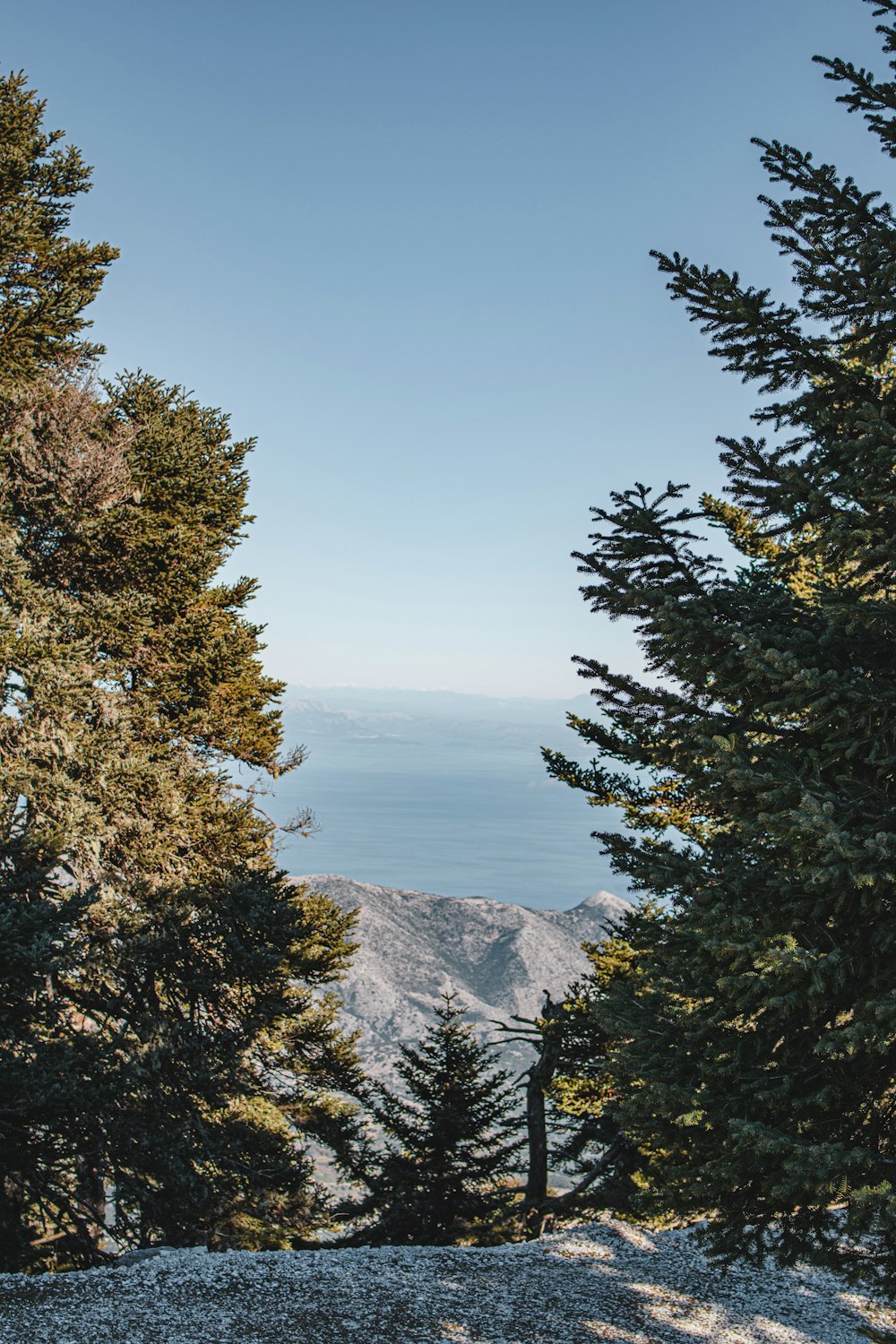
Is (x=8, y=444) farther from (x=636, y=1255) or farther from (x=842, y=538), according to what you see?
(x=636, y=1255)

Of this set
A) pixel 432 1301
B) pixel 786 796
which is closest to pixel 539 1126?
pixel 432 1301

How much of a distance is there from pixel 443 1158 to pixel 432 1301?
25.6ft

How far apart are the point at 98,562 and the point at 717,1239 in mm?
11877

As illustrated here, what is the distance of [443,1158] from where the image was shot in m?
14.6

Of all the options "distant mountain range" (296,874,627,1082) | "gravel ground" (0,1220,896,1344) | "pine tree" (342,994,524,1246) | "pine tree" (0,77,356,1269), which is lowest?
"distant mountain range" (296,874,627,1082)

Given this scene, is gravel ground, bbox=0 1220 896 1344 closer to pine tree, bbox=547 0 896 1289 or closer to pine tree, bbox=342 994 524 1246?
pine tree, bbox=547 0 896 1289

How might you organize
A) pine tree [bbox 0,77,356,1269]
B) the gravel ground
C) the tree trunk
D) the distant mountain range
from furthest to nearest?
the distant mountain range, the tree trunk, pine tree [bbox 0,77,356,1269], the gravel ground

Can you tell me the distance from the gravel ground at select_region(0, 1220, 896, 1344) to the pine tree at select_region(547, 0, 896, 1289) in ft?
7.57

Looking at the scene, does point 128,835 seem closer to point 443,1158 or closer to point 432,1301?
point 432,1301

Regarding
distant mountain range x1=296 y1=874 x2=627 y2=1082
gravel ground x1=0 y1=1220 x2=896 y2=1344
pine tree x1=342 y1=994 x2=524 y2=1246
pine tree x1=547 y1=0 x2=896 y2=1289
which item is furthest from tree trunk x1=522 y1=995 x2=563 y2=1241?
distant mountain range x1=296 y1=874 x2=627 y2=1082

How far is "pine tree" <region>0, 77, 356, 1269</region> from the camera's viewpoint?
930cm

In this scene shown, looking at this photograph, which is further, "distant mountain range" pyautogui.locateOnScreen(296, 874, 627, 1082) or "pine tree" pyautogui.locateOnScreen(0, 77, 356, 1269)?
"distant mountain range" pyautogui.locateOnScreen(296, 874, 627, 1082)

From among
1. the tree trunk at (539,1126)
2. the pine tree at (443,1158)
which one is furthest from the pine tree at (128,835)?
the tree trunk at (539,1126)

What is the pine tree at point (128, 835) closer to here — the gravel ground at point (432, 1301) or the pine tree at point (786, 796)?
the gravel ground at point (432, 1301)
